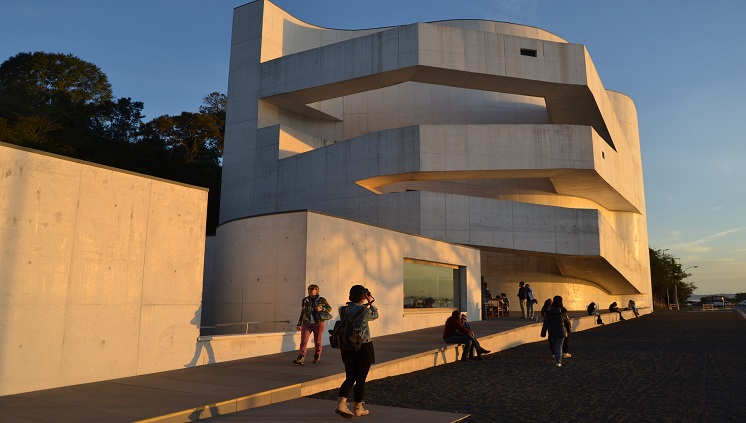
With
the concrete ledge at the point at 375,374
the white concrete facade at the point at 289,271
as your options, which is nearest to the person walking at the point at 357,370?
the concrete ledge at the point at 375,374

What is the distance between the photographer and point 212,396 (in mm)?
6922

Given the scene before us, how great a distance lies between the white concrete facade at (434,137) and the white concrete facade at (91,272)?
16363mm

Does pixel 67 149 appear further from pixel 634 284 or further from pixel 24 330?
pixel 634 284

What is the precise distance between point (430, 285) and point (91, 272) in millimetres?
12337

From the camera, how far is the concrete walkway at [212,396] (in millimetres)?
6072

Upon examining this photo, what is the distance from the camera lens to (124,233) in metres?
8.77

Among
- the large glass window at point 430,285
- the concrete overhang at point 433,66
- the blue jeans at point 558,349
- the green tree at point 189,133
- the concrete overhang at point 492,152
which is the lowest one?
the blue jeans at point 558,349

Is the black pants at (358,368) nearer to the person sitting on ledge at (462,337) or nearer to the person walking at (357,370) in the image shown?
the person walking at (357,370)

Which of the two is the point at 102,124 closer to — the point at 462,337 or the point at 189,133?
the point at 189,133

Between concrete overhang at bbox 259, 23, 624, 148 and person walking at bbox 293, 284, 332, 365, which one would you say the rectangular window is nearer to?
concrete overhang at bbox 259, 23, 624, 148

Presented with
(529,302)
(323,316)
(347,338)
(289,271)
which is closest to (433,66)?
(529,302)

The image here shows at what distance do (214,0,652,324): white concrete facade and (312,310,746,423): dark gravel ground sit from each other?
12979mm

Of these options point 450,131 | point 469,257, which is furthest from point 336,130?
point 469,257

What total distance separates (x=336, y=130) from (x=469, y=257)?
16490 millimetres
